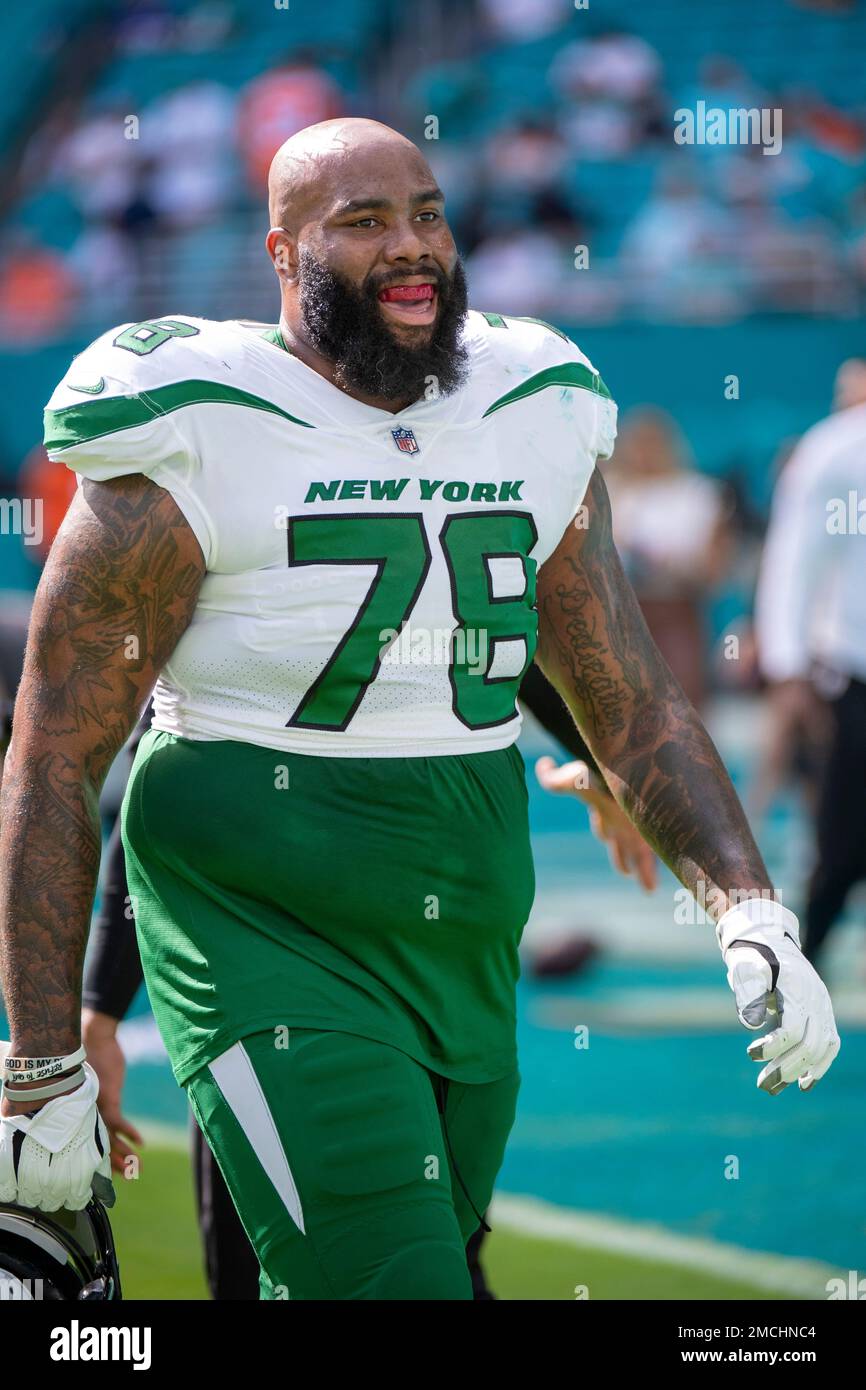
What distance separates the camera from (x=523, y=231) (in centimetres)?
1393

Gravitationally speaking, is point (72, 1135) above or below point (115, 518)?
below

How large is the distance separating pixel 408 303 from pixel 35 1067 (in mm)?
1128

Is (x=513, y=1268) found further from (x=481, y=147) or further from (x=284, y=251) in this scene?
(x=481, y=147)

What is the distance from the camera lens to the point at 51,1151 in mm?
2348

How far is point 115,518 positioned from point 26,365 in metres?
12.6

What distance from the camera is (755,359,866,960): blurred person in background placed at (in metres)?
5.67

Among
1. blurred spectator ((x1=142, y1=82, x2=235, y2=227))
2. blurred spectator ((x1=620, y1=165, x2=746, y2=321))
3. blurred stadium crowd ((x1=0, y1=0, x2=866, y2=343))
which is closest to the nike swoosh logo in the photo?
blurred stadium crowd ((x1=0, y1=0, x2=866, y2=343))

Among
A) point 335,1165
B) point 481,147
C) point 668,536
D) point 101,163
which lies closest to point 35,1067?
point 335,1165

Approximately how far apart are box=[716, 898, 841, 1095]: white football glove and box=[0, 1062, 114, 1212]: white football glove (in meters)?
0.85

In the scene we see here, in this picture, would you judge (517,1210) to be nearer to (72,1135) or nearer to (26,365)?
(72,1135)

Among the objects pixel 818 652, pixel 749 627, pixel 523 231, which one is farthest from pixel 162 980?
pixel 523 231

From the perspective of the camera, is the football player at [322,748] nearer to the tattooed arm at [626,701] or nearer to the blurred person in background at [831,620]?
the tattooed arm at [626,701]

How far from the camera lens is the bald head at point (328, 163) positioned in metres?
2.51

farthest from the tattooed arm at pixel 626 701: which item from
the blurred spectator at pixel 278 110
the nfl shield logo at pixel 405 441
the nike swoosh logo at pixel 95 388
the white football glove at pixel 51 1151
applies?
the blurred spectator at pixel 278 110
